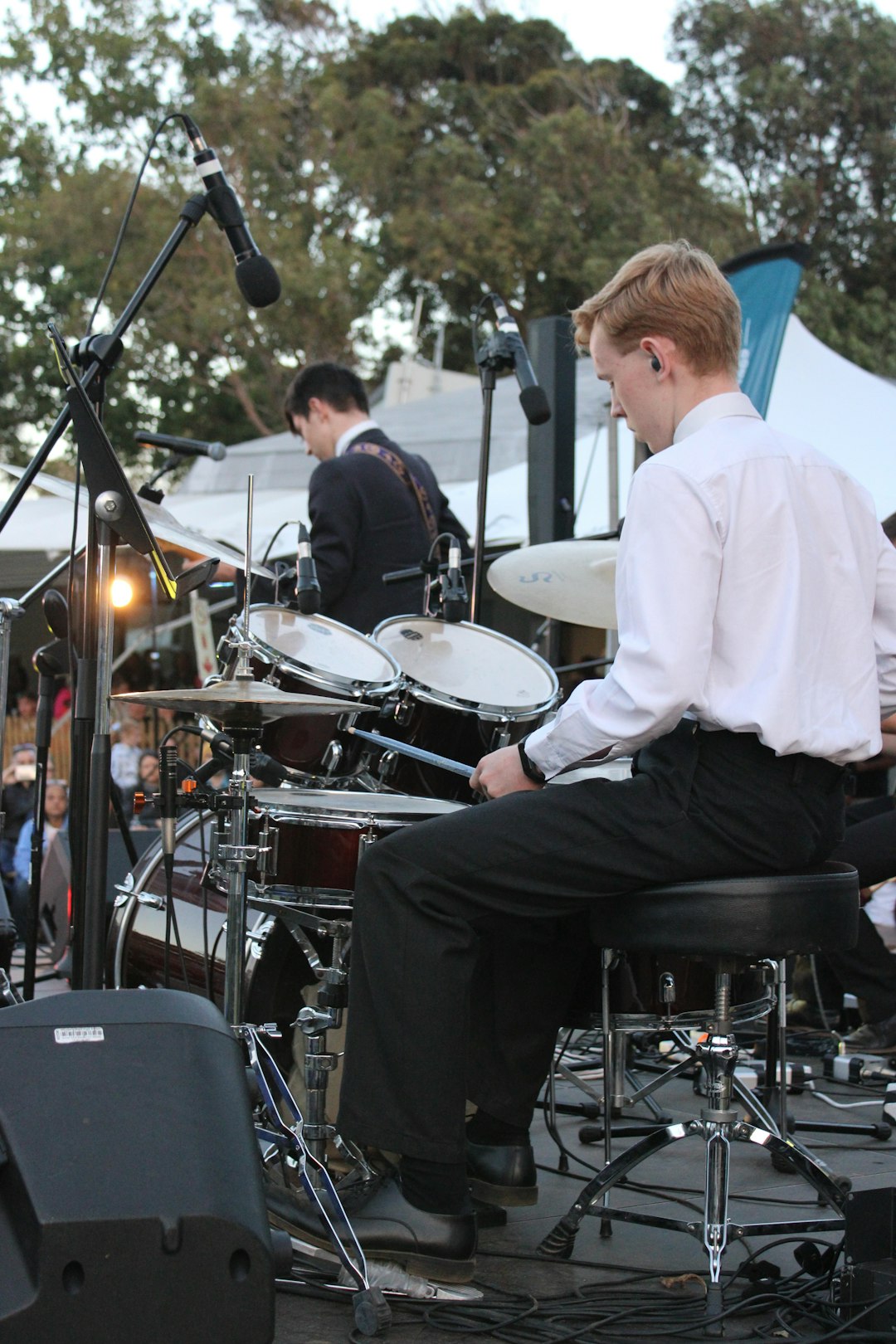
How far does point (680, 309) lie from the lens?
2342 millimetres

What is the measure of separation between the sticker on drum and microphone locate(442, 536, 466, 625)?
84 centimetres

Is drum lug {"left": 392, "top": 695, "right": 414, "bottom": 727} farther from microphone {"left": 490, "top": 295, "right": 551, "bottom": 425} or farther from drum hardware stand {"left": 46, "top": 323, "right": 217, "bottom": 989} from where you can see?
microphone {"left": 490, "top": 295, "right": 551, "bottom": 425}

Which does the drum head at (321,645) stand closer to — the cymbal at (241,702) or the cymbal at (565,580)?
the cymbal at (241,702)

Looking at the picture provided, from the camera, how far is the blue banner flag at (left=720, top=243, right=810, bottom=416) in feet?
22.4

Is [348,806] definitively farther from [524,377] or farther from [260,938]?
[524,377]

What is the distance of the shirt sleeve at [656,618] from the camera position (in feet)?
6.87

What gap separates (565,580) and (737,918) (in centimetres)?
136

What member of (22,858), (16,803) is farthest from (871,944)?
(16,803)

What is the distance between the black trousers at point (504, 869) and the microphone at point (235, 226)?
148cm

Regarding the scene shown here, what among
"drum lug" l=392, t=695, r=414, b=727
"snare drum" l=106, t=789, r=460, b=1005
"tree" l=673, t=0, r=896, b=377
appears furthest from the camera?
"tree" l=673, t=0, r=896, b=377

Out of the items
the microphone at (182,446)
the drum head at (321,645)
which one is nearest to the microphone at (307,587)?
the drum head at (321,645)

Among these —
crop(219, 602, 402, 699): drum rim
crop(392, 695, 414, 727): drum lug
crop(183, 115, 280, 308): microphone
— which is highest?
crop(183, 115, 280, 308): microphone

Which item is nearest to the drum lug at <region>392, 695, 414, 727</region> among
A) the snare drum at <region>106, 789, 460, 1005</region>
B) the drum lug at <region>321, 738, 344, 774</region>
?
the drum lug at <region>321, 738, 344, 774</region>

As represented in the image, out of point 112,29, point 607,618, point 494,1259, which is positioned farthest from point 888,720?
point 112,29
